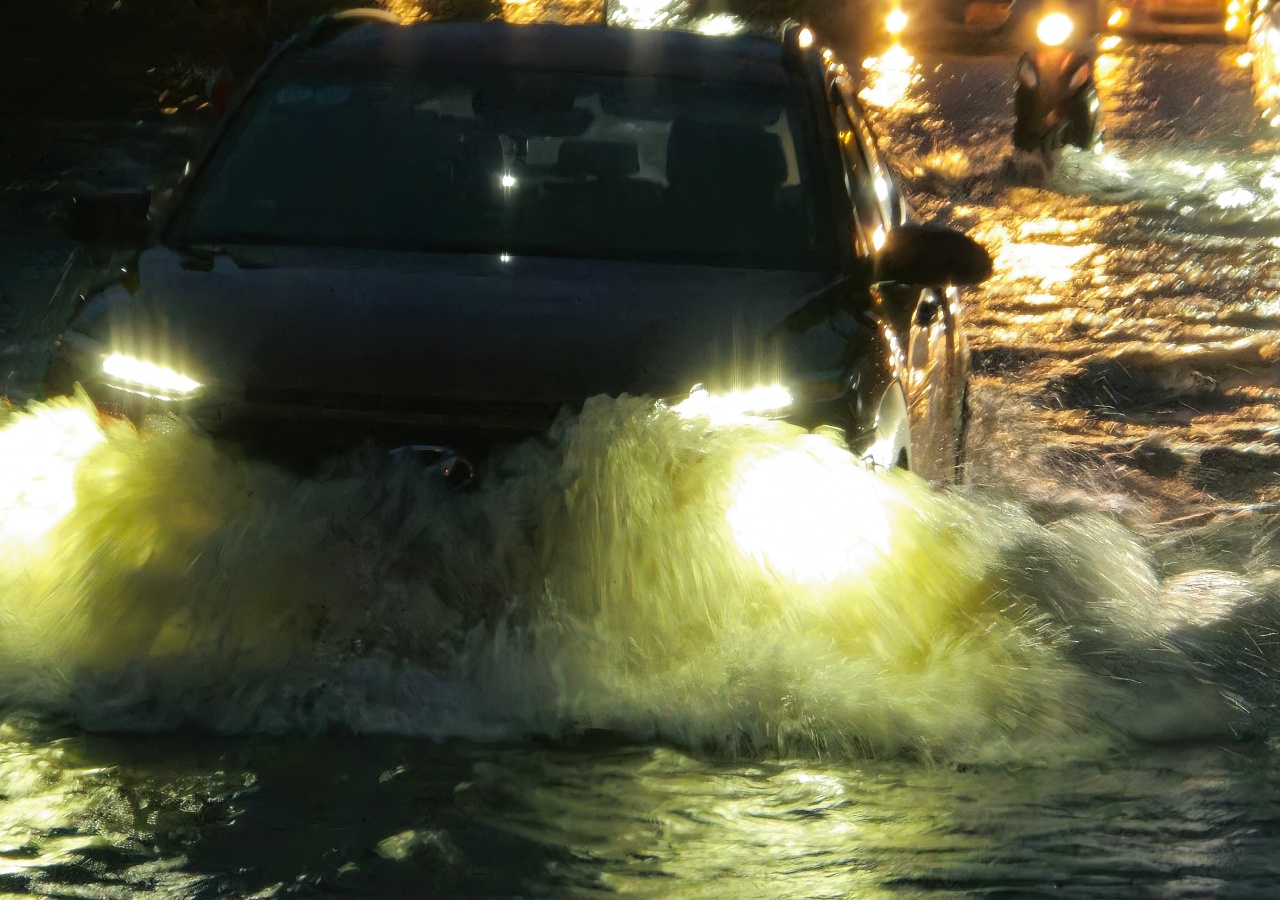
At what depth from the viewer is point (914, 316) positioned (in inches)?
213

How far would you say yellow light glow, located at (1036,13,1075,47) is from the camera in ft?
53.7

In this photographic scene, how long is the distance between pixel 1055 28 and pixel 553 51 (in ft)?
37.6

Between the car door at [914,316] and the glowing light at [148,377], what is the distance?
1.77 metres

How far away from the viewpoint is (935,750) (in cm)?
418

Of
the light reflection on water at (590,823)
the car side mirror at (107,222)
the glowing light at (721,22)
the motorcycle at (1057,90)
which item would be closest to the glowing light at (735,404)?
the light reflection on water at (590,823)

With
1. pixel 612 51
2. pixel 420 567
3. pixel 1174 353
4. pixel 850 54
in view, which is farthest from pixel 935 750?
pixel 850 54

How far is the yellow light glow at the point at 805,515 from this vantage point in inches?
169

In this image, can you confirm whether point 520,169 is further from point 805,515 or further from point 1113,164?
point 1113,164

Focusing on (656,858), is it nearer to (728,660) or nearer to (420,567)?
(728,660)

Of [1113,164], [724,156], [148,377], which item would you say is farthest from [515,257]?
[1113,164]

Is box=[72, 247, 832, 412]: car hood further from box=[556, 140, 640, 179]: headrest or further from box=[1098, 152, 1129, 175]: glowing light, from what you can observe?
box=[1098, 152, 1129, 175]: glowing light

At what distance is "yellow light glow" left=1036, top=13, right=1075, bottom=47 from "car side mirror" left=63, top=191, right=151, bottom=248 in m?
12.3

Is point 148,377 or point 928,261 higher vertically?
point 928,261

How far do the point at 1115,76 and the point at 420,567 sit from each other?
59.4 ft
